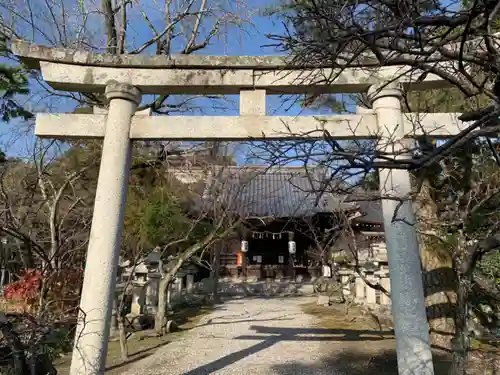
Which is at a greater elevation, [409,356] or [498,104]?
[498,104]

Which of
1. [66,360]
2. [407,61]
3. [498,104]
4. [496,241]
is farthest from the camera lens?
[66,360]

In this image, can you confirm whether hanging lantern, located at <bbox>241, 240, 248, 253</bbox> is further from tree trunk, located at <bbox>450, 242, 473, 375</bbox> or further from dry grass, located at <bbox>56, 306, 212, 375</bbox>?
tree trunk, located at <bbox>450, 242, 473, 375</bbox>

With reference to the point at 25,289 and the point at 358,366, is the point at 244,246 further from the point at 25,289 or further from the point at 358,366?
the point at 358,366

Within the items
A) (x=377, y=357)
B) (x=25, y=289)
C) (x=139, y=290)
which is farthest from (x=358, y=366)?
(x=139, y=290)

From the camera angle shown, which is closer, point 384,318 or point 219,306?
point 384,318

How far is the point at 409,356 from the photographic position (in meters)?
3.48

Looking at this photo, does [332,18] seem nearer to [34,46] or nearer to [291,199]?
[34,46]

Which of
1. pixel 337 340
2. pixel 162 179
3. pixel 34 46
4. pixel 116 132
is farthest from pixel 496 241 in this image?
pixel 162 179

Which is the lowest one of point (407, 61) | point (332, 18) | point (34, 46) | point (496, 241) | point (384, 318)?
point (384, 318)

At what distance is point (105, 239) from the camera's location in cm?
Result: 372

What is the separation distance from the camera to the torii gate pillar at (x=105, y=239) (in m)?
3.52

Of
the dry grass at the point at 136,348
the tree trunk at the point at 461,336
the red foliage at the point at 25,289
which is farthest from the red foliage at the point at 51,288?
the tree trunk at the point at 461,336

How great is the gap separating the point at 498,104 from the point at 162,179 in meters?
11.2

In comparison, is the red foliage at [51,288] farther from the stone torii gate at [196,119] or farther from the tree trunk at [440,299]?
the tree trunk at [440,299]
